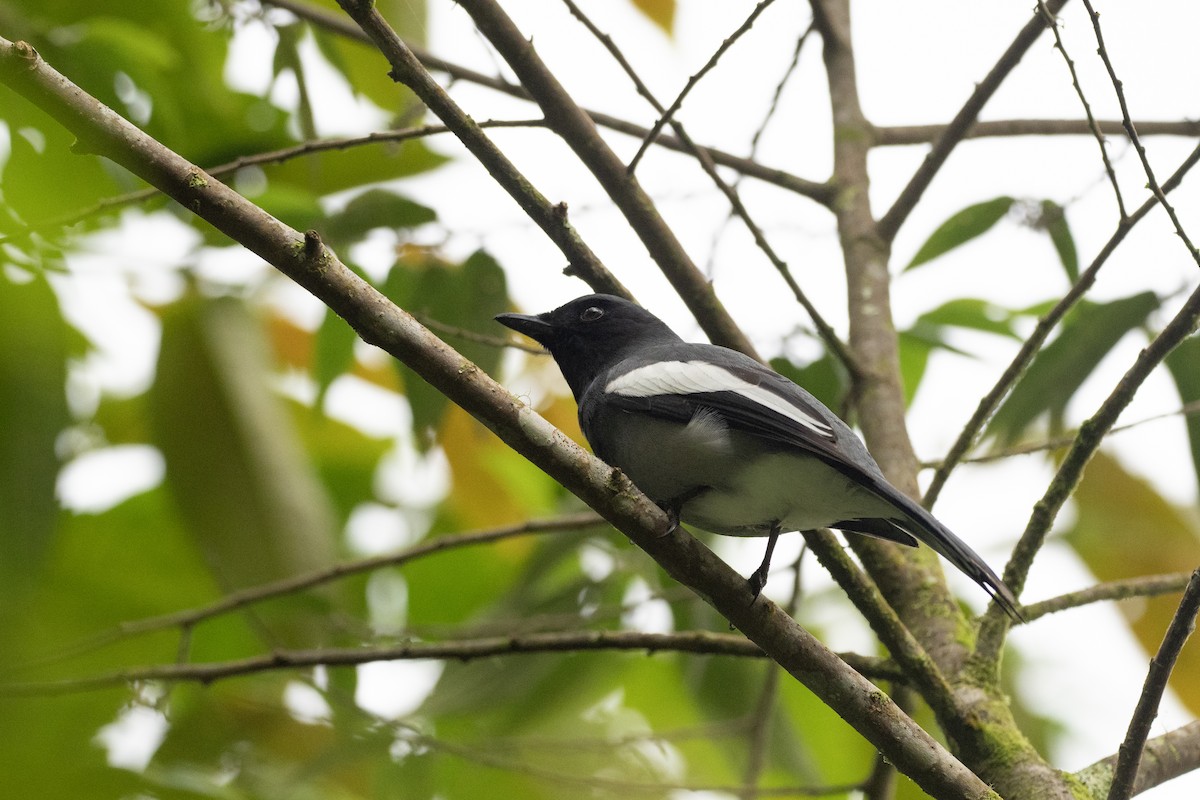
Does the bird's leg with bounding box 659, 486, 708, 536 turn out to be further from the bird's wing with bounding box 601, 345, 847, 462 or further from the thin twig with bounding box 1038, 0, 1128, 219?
the thin twig with bounding box 1038, 0, 1128, 219

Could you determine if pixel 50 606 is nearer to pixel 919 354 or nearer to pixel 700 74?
pixel 700 74

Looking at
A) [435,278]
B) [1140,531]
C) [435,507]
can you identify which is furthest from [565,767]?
[1140,531]

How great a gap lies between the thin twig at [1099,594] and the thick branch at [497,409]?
0.69 meters

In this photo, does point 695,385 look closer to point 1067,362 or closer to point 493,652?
point 493,652

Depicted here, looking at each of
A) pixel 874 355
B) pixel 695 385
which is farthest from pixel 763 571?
pixel 874 355

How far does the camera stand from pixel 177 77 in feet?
14.9

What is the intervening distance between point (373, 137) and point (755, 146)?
1.39 metres

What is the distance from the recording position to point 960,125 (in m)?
3.53

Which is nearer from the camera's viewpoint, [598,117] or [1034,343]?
[1034,343]

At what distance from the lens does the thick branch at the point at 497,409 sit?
7.06ft

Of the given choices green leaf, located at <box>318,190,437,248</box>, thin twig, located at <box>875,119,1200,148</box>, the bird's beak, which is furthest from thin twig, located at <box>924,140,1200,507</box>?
green leaf, located at <box>318,190,437,248</box>

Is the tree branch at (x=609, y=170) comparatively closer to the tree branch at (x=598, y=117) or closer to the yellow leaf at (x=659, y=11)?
the tree branch at (x=598, y=117)

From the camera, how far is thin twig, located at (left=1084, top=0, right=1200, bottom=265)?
2493 mm

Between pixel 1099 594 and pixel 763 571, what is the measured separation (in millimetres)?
924
